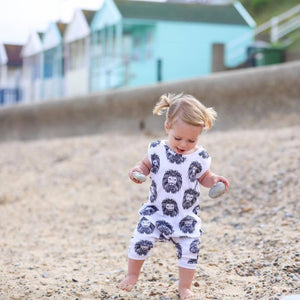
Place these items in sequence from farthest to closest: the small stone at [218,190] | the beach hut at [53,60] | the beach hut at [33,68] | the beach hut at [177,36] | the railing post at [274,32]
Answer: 1. the beach hut at [33,68]
2. the beach hut at [53,60]
3. the beach hut at [177,36]
4. the railing post at [274,32]
5. the small stone at [218,190]

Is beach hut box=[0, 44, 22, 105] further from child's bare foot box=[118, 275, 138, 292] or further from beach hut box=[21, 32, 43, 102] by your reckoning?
child's bare foot box=[118, 275, 138, 292]

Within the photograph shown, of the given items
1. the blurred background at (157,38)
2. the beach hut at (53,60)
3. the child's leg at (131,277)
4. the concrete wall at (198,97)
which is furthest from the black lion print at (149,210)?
the beach hut at (53,60)

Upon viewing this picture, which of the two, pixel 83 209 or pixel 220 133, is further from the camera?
pixel 220 133

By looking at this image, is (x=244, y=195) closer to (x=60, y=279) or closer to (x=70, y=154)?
(x=60, y=279)

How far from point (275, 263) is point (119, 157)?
3725mm

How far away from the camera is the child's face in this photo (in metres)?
2.78

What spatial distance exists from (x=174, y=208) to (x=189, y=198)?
0.09 meters

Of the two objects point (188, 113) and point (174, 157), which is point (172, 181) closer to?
point (174, 157)

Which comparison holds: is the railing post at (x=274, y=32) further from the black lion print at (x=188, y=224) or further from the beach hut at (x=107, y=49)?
the black lion print at (x=188, y=224)

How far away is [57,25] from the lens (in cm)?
2136

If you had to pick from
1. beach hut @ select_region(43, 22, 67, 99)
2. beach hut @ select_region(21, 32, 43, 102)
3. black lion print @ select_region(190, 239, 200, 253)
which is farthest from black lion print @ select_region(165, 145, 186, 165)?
beach hut @ select_region(21, 32, 43, 102)

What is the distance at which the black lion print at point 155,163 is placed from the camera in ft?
9.46

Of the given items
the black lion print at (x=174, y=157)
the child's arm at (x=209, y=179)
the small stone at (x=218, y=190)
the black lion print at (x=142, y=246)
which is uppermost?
the black lion print at (x=174, y=157)

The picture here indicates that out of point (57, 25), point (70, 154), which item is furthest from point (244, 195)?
point (57, 25)
